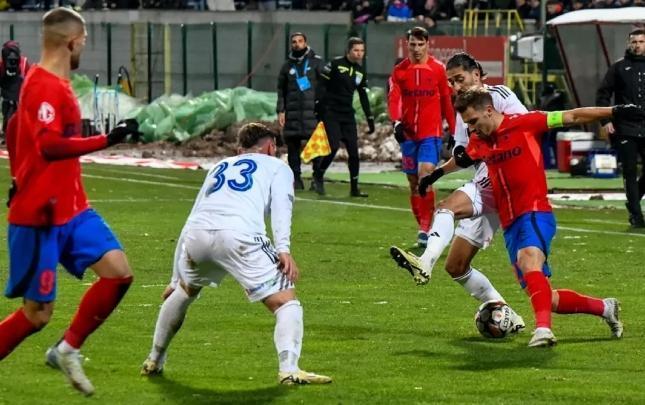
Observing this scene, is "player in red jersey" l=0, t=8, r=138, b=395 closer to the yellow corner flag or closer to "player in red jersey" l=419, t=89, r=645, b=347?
Result: "player in red jersey" l=419, t=89, r=645, b=347

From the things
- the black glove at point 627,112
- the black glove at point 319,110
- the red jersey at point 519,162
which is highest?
the black glove at point 627,112

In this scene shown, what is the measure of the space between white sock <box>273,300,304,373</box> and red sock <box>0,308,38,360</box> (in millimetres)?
1327

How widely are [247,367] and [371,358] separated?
850 mm

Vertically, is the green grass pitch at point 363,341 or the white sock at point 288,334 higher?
the white sock at point 288,334

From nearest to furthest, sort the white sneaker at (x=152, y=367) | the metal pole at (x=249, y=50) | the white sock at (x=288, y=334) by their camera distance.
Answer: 1. the white sock at (x=288, y=334)
2. the white sneaker at (x=152, y=367)
3. the metal pole at (x=249, y=50)

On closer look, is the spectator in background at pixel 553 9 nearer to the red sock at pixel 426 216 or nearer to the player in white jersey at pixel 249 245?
the red sock at pixel 426 216

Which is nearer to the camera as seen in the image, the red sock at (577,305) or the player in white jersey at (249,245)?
the player in white jersey at (249,245)

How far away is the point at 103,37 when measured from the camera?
44500mm

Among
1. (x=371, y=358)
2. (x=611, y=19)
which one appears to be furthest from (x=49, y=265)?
(x=611, y=19)

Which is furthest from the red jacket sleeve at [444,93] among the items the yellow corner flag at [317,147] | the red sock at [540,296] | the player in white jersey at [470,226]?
the red sock at [540,296]

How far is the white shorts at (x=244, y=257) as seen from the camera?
10125 mm

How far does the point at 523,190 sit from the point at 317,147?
45.5 ft

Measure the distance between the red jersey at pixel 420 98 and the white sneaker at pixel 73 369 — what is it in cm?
1019

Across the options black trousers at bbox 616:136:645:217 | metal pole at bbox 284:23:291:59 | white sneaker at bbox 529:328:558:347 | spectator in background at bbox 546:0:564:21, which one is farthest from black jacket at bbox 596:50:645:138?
metal pole at bbox 284:23:291:59
